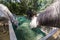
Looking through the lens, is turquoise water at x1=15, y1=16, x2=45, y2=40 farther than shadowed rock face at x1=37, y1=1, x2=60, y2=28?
Yes

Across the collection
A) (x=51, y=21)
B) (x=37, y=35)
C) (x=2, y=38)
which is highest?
(x=51, y=21)

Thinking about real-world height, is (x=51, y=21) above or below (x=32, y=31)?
above

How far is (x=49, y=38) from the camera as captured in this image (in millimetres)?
1677

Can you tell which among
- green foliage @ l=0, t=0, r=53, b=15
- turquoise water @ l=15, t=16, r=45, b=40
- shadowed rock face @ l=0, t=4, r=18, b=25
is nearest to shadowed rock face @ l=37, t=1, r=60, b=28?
shadowed rock face @ l=0, t=4, r=18, b=25

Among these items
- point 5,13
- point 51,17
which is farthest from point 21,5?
point 51,17

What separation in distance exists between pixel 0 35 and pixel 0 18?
13 cm

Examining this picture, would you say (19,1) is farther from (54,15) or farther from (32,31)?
(54,15)

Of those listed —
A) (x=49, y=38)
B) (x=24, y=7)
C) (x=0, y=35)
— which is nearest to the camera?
(x=0, y=35)

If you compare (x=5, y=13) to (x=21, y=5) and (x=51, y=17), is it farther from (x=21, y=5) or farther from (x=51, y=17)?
(x=21, y=5)

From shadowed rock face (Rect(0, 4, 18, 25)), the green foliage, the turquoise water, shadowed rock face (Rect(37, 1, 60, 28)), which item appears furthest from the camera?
the green foliage

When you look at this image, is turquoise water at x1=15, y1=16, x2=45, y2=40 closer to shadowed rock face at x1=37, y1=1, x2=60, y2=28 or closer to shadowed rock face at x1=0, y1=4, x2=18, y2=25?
shadowed rock face at x1=0, y1=4, x2=18, y2=25

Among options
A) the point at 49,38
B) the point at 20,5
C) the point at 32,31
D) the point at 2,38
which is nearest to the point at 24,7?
the point at 20,5

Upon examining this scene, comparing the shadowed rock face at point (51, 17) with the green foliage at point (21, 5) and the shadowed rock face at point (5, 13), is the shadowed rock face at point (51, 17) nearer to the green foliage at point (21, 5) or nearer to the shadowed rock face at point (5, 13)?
the shadowed rock face at point (5, 13)

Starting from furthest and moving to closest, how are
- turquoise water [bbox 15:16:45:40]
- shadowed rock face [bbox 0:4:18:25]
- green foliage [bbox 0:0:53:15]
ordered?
green foliage [bbox 0:0:53:15], turquoise water [bbox 15:16:45:40], shadowed rock face [bbox 0:4:18:25]
